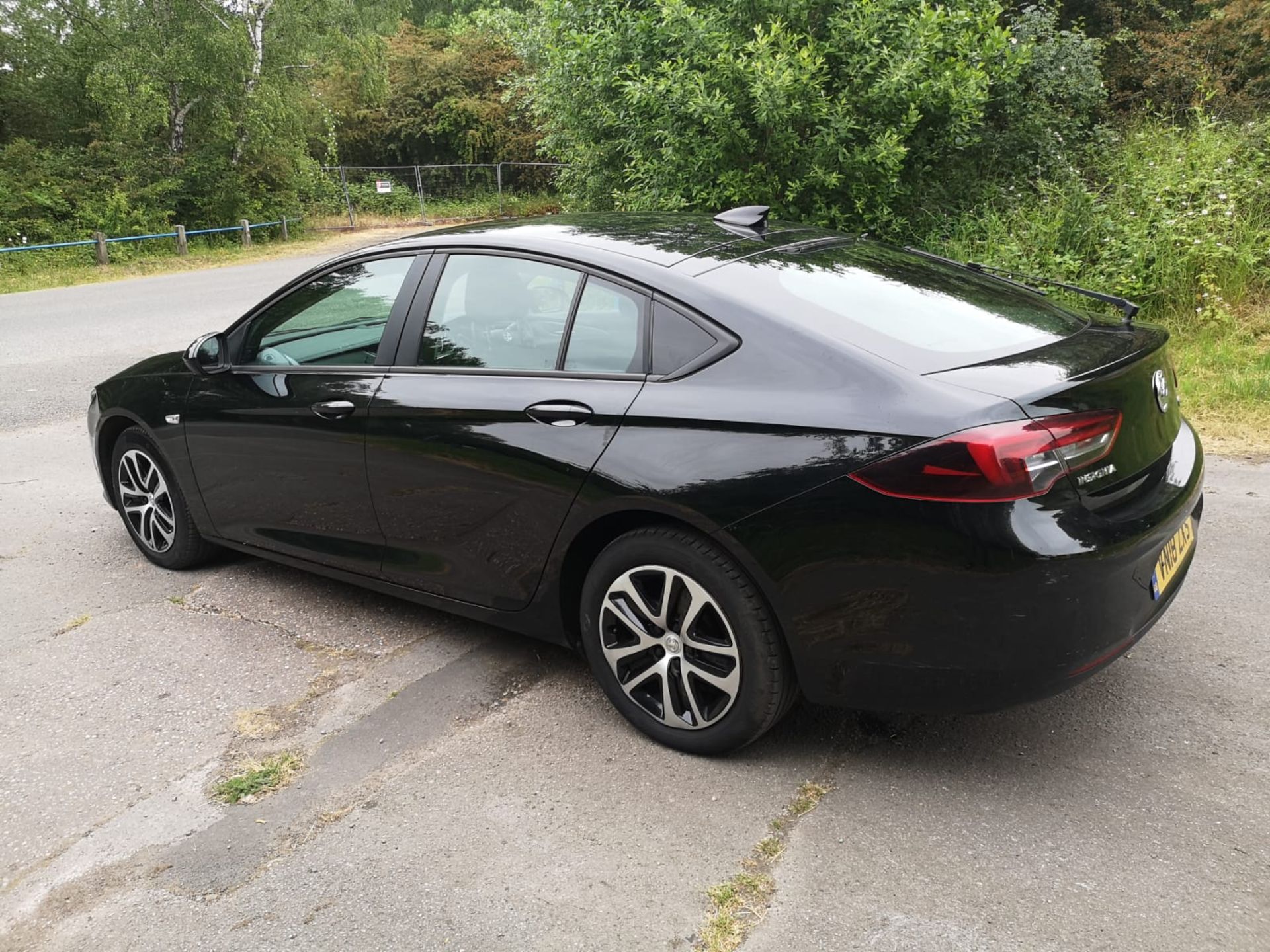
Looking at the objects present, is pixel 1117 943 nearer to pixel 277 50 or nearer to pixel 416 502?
pixel 416 502

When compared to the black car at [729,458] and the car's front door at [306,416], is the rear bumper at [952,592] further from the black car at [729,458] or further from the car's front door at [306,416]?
the car's front door at [306,416]

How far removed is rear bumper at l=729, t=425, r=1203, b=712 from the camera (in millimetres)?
2486

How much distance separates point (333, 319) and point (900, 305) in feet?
7.22

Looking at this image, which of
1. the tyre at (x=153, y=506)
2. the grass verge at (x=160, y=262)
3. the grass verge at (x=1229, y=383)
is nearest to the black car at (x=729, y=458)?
the tyre at (x=153, y=506)

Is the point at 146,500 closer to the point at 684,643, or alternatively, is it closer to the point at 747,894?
the point at 684,643

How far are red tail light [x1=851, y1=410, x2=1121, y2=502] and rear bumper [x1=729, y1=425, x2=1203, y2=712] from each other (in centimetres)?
3

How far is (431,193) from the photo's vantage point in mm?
34031

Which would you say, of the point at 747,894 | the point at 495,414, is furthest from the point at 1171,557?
the point at 495,414

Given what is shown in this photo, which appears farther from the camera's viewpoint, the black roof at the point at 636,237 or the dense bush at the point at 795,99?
the dense bush at the point at 795,99

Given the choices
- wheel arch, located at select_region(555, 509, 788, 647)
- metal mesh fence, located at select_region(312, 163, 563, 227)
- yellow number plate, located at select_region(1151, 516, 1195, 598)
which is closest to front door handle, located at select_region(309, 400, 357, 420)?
wheel arch, located at select_region(555, 509, 788, 647)

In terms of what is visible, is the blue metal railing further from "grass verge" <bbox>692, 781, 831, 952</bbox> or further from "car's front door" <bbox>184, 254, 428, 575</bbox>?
"grass verge" <bbox>692, 781, 831, 952</bbox>

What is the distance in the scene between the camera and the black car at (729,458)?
254 centimetres

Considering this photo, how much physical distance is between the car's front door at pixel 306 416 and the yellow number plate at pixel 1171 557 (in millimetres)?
2501

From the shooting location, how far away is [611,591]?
3.08 metres
